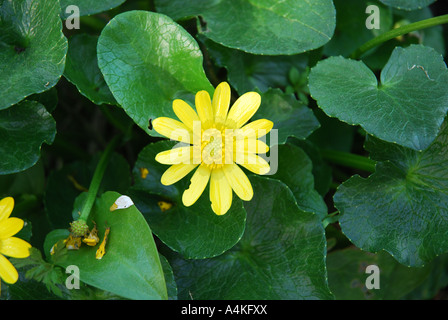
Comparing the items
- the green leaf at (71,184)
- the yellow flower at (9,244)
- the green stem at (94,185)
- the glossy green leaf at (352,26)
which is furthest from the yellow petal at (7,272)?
the glossy green leaf at (352,26)

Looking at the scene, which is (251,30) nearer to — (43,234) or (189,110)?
(189,110)

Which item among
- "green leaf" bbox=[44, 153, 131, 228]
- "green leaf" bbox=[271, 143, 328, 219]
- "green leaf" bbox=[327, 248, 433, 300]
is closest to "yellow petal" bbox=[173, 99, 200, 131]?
"green leaf" bbox=[271, 143, 328, 219]

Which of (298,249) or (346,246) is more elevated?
(298,249)

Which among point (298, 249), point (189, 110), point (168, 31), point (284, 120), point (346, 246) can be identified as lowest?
point (346, 246)

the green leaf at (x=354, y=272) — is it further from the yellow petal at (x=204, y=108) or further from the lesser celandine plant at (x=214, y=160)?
the yellow petal at (x=204, y=108)

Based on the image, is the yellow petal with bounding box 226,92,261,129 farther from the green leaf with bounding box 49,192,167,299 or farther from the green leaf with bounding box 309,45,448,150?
the green leaf with bounding box 49,192,167,299
